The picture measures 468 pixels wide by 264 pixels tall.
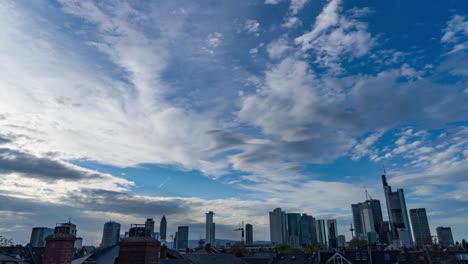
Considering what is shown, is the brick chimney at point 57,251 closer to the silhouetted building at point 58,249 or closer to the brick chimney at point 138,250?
the silhouetted building at point 58,249

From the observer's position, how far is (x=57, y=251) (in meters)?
10.4

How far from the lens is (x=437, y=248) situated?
51.1 m

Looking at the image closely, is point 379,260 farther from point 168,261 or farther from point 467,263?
point 168,261

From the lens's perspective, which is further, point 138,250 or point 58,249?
point 58,249

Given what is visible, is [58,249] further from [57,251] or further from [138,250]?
[138,250]

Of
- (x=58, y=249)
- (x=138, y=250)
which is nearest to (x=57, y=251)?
(x=58, y=249)

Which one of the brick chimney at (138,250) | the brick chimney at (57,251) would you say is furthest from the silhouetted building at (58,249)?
the brick chimney at (138,250)

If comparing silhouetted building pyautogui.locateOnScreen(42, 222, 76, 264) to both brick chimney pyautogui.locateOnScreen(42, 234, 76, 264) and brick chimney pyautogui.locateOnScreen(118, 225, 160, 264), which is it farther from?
brick chimney pyautogui.locateOnScreen(118, 225, 160, 264)

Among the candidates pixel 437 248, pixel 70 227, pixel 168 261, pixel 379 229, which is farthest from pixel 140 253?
pixel 379 229

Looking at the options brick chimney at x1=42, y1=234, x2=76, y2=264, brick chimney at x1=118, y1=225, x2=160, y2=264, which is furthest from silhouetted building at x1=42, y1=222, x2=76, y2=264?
brick chimney at x1=118, y1=225, x2=160, y2=264

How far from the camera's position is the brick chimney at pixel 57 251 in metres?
10.3

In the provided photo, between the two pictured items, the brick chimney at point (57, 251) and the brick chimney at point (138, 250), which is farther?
the brick chimney at point (57, 251)

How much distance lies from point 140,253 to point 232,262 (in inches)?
1933

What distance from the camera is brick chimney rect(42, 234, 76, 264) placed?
10.3 m
